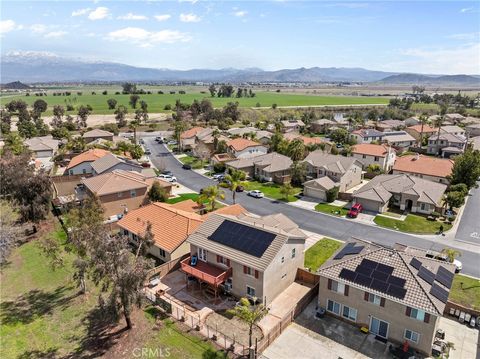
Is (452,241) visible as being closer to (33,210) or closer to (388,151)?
(388,151)

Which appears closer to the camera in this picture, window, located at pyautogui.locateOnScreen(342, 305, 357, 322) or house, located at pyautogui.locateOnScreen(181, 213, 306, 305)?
window, located at pyautogui.locateOnScreen(342, 305, 357, 322)

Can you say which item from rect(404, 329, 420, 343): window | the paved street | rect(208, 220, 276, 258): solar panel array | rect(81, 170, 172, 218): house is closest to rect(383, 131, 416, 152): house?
the paved street

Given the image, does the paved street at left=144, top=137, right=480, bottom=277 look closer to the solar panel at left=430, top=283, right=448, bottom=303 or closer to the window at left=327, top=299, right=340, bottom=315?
the solar panel at left=430, top=283, right=448, bottom=303

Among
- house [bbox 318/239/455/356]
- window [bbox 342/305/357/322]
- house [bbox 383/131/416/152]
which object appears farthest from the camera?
house [bbox 383/131/416/152]

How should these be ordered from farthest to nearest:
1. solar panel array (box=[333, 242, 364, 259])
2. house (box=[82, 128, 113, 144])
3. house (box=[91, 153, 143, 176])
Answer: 1. house (box=[82, 128, 113, 144])
2. house (box=[91, 153, 143, 176])
3. solar panel array (box=[333, 242, 364, 259])

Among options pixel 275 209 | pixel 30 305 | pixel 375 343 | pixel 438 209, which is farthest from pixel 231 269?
pixel 438 209

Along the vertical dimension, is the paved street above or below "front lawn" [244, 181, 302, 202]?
below

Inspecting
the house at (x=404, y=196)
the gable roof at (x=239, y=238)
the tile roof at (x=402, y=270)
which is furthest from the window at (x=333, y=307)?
the house at (x=404, y=196)
